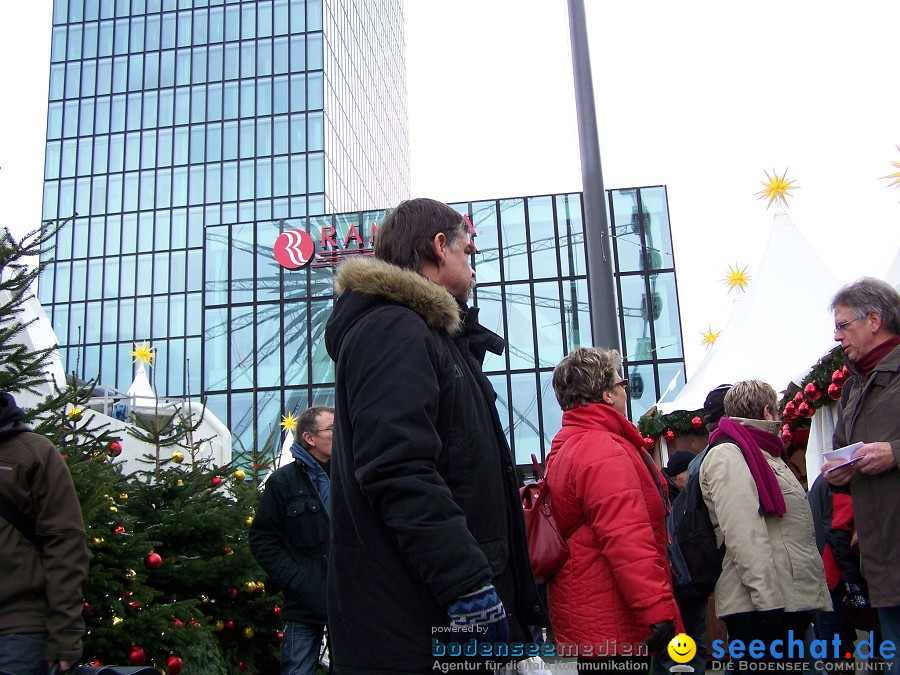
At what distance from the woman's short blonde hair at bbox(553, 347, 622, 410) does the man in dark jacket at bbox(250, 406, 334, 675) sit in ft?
4.68

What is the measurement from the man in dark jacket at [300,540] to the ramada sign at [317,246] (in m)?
24.8

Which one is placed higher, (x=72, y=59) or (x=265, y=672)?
(x=72, y=59)

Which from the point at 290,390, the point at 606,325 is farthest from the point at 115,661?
the point at 290,390

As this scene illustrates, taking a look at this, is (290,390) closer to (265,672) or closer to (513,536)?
(265,672)

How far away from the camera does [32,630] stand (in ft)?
9.91

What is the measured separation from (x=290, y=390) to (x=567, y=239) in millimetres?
10079

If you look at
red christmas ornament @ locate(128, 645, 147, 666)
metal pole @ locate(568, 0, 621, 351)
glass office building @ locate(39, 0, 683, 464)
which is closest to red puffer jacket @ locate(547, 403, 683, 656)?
red christmas ornament @ locate(128, 645, 147, 666)

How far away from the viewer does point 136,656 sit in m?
4.41

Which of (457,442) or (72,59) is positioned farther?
(72,59)

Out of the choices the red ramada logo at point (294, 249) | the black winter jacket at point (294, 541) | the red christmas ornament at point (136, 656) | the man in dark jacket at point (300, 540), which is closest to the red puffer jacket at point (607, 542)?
the man in dark jacket at point (300, 540)

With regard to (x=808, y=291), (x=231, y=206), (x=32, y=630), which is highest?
(x=231, y=206)

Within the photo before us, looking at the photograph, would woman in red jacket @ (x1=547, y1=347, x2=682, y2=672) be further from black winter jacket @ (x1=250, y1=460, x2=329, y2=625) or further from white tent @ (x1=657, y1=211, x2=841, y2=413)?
white tent @ (x1=657, y1=211, x2=841, y2=413)

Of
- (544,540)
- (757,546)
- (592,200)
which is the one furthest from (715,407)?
(592,200)

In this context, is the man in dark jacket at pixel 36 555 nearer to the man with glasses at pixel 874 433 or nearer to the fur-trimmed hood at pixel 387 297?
the fur-trimmed hood at pixel 387 297
